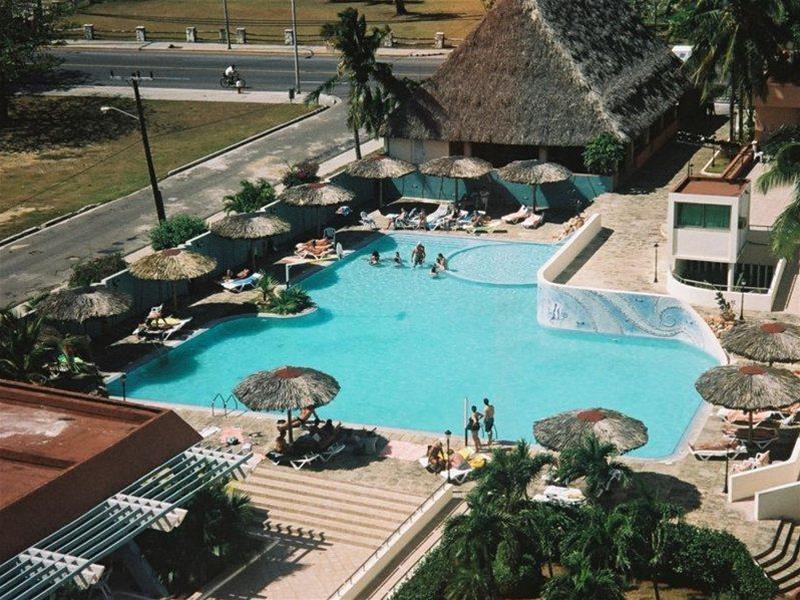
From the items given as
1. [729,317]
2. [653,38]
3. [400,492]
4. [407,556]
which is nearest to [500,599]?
[407,556]

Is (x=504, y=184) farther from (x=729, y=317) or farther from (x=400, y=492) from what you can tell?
(x=400, y=492)

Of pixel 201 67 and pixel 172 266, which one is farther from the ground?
pixel 201 67

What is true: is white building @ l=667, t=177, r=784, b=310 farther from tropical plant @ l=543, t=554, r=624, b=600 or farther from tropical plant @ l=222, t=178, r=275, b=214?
tropical plant @ l=543, t=554, r=624, b=600

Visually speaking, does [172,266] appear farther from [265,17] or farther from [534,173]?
[265,17]

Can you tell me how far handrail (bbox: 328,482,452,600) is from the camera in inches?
1095

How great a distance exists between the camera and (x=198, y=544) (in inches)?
1123

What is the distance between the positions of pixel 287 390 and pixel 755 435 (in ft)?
39.2

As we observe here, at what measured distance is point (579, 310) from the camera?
137 ft

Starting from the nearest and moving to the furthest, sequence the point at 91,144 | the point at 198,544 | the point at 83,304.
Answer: the point at 198,544 < the point at 83,304 < the point at 91,144

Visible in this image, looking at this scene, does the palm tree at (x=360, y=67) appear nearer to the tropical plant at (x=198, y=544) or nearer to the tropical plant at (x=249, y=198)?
the tropical plant at (x=249, y=198)

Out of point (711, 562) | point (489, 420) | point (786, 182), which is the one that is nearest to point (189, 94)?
point (786, 182)

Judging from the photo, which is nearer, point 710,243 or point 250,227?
point 710,243

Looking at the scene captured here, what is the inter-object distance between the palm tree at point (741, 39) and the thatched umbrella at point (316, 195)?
15.6 meters

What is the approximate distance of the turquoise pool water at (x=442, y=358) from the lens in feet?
122
